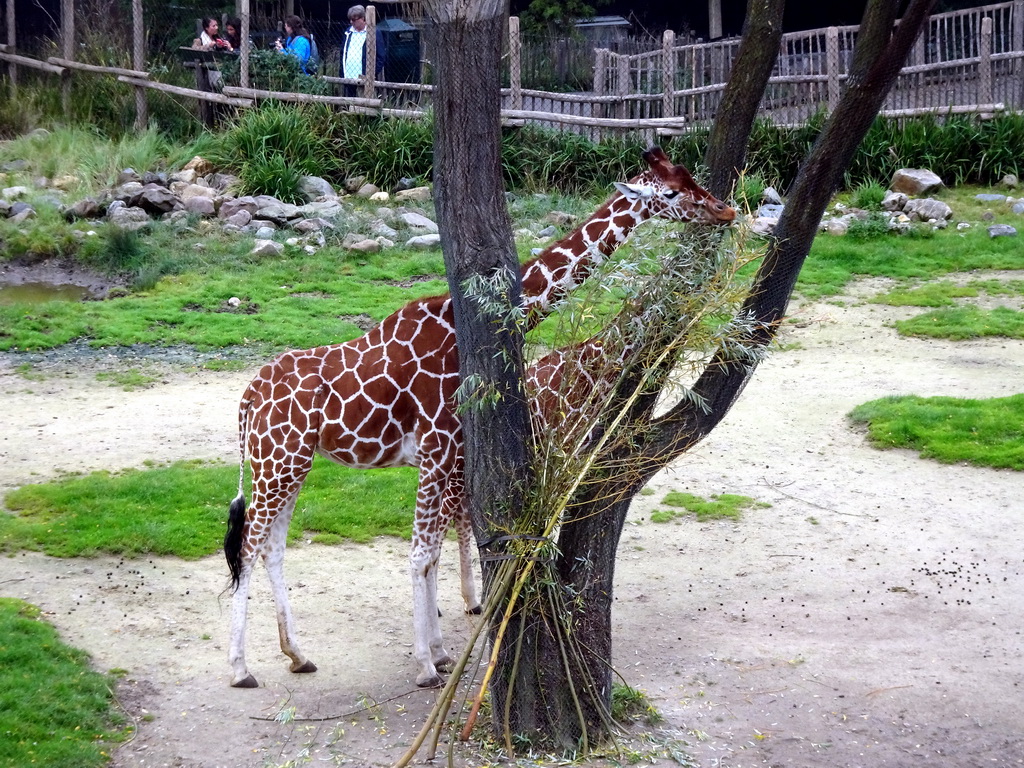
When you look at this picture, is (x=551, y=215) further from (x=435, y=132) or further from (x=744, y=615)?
(x=435, y=132)

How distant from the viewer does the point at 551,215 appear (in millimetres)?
15766

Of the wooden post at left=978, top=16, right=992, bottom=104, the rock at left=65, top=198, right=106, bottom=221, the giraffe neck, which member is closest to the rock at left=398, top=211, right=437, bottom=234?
the rock at left=65, top=198, right=106, bottom=221

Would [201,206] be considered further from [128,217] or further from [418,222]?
[418,222]

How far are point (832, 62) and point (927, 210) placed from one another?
12.5 ft

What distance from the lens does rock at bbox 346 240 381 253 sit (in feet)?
49.3

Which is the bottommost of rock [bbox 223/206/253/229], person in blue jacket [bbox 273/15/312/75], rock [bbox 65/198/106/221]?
rock [bbox 223/206/253/229]

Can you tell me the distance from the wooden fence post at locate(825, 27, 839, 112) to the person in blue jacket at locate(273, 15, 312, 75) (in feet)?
30.6

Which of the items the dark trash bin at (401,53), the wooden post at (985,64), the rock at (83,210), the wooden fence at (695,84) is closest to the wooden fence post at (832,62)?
the wooden fence at (695,84)

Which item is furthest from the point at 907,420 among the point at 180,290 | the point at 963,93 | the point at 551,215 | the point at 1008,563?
the point at 963,93

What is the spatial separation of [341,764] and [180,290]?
9.64m

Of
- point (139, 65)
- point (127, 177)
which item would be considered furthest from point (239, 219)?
point (139, 65)

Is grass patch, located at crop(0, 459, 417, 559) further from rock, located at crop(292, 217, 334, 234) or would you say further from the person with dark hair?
the person with dark hair

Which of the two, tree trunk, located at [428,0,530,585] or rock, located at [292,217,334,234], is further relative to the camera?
rock, located at [292,217,334,234]

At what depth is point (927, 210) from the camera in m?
15.8
